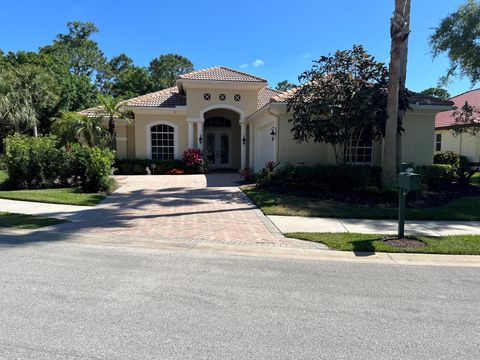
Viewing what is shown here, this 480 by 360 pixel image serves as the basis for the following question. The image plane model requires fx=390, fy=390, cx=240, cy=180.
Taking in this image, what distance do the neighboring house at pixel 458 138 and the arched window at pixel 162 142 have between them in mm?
17387

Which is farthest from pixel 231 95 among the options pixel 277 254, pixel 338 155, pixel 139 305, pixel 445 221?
pixel 139 305

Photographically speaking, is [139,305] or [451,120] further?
[451,120]

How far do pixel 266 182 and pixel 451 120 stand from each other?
20.6 metres

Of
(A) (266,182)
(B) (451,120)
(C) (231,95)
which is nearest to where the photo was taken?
(A) (266,182)

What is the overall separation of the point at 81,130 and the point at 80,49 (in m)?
41.2

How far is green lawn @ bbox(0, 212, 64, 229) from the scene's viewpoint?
27.6 ft

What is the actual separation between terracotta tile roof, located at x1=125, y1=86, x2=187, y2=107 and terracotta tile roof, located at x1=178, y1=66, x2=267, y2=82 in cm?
185

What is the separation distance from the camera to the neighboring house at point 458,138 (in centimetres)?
2589

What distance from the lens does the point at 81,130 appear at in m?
21.1

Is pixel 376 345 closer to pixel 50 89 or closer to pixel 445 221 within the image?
pixel 445 221

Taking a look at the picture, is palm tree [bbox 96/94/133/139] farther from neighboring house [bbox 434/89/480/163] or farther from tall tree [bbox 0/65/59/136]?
neighboring house [bbox 434/89/480/163]

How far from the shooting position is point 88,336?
357cm

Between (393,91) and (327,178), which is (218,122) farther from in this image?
(393,91)

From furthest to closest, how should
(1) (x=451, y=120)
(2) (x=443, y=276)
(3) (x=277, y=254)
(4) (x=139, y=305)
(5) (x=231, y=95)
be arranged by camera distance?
(1) (x=451, y=120), (5) (x=231, y=95), (3) (x=277, y=254), (2) (x=443, y=276), (4) (x=139, y=305)
